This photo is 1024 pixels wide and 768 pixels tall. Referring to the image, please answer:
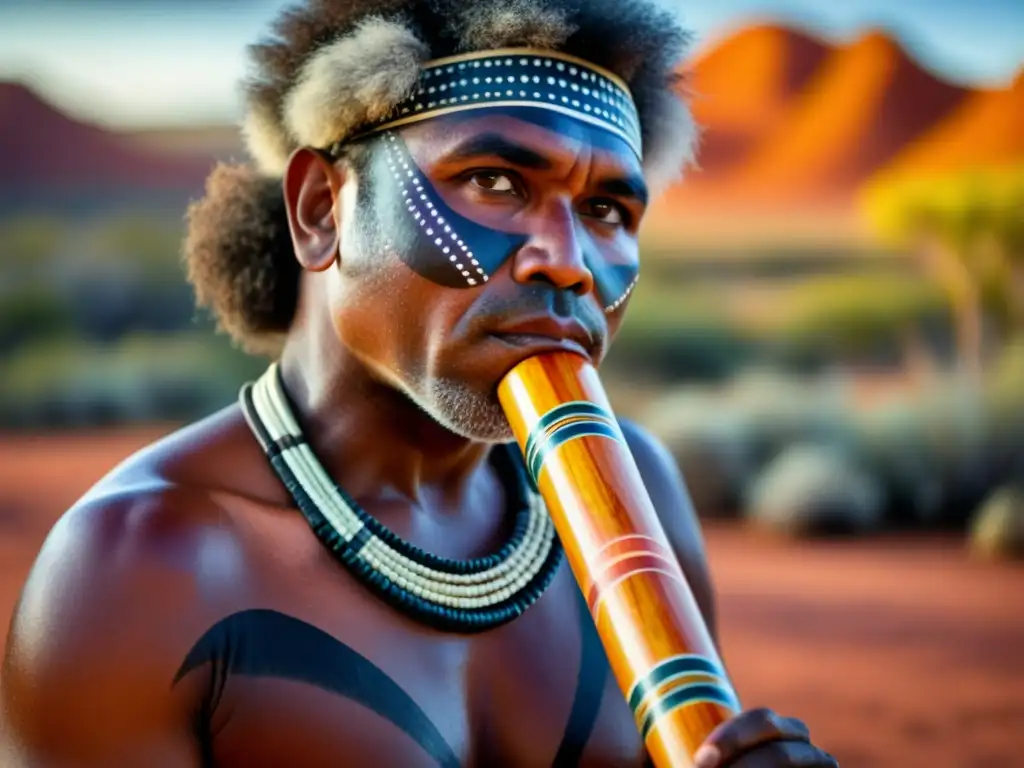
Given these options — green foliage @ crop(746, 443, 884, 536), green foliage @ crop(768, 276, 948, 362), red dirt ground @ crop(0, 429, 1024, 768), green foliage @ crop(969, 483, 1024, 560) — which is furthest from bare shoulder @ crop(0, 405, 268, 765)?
green foliage @ crop(768, 276, 948, 362)

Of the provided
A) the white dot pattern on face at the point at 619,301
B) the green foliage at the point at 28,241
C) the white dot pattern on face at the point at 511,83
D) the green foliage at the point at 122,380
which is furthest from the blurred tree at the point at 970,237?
the white dot pattern on face at the point at 511,83

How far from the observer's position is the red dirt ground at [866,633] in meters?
4.19

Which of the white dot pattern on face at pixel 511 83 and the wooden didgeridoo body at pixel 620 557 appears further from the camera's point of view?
the white dot pattern on face at pixel 511 83

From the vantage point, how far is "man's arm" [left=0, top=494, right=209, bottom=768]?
1.45 meters

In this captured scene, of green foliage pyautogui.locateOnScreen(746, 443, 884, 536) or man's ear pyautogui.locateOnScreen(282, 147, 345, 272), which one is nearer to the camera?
man's ear pyautogui.locateOnScreen(282, 147, 345, 272)

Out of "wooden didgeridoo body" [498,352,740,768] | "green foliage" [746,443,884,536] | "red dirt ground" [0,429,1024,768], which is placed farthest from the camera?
"green foliage" [746,443,884,536]

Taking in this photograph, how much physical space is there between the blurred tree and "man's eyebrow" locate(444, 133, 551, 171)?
19.3 feet

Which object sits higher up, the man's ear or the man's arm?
the man's ear

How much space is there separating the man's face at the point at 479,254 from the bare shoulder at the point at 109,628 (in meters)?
0.35

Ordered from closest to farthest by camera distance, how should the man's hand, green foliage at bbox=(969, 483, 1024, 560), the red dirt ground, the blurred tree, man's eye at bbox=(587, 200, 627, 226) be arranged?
1. the man's hand
2. man's eye at bbox=(587, 200, 627, 226)
3. the red dirt ground
4. green foliage at bbox=(969, 483, 1024, 560)
5. the blurred tree

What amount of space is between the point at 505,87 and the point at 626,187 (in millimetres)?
212

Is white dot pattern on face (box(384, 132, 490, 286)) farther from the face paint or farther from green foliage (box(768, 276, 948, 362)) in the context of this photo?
green foliage (box(768, 276, 948, 362))

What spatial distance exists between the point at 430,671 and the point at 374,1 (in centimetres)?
92

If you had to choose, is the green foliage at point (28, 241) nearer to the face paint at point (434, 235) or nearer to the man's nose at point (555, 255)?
the face paint at point (434, 235)
